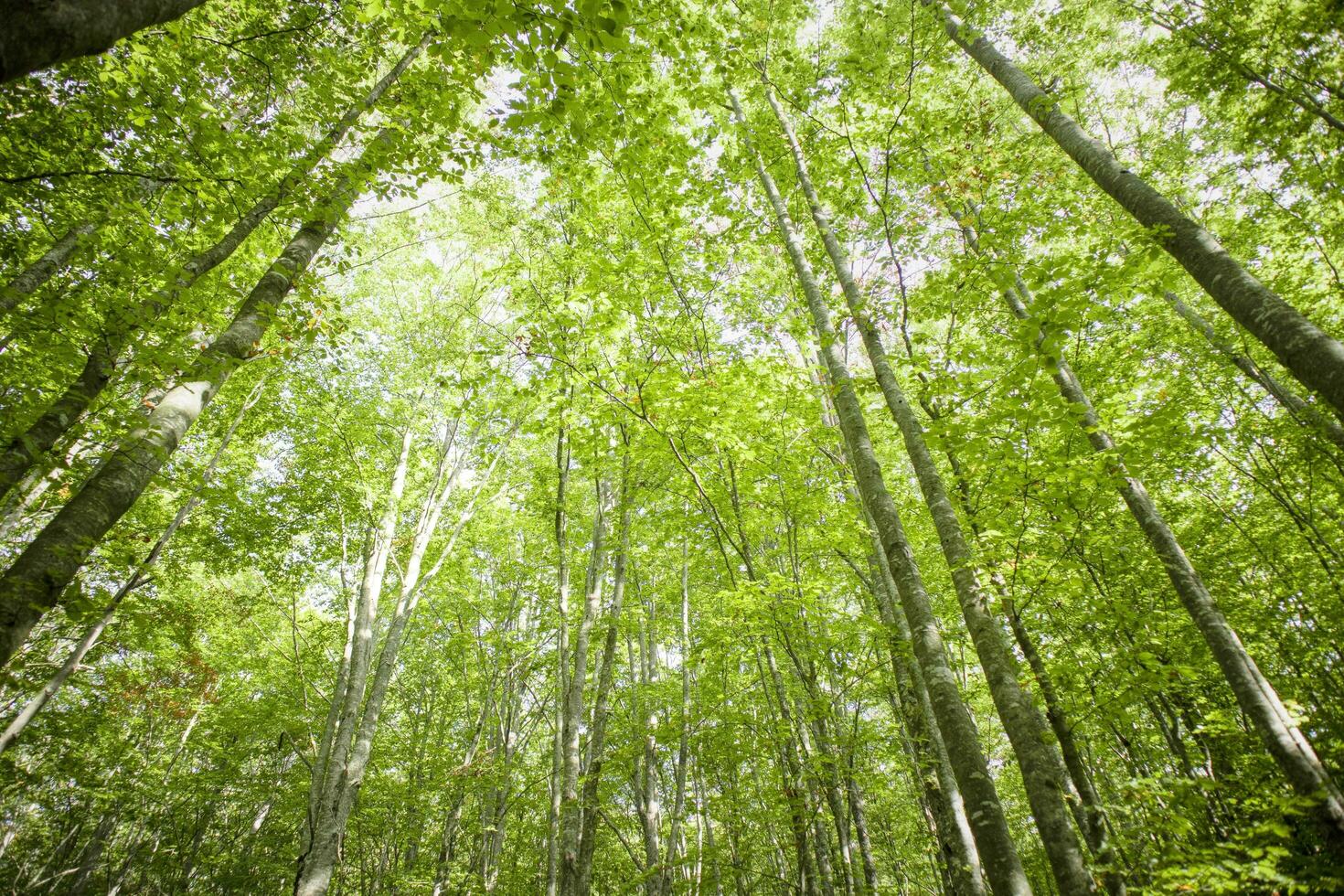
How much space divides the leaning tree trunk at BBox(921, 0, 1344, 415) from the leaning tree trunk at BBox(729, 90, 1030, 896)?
2827 millimetres

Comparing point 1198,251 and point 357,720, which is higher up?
point 1198,251

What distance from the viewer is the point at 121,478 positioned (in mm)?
3119

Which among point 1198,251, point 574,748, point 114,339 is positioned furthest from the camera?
point 574,748

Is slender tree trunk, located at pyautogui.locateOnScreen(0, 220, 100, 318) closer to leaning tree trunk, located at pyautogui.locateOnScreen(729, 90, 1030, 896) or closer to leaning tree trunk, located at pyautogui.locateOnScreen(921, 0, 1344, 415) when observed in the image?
leaning tree trunk, located at pyautogui.locateOnScreen(729, 90, 1030, 896)

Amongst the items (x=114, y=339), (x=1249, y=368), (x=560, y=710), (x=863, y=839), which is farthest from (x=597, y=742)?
(x=1249, y=368)

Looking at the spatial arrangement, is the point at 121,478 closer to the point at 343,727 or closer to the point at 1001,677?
the point at 1001,677

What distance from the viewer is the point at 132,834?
1789 centimetres

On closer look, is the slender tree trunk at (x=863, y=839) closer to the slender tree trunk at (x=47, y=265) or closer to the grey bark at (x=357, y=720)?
the grey bark at (x=357, y=720)

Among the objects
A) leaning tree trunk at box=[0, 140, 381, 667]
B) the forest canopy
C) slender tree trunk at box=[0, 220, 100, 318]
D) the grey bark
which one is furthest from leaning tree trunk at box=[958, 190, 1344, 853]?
slender tree trunk at box=[0, 220, 100, 318]

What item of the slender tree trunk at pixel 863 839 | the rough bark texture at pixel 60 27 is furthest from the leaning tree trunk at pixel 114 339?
the slender tree trunk at pixel 863 839

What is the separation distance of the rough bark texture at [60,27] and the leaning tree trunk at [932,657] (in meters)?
4.61

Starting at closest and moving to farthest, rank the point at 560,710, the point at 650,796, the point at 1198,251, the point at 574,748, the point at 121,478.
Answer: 1. the point at 121,478
2. the point at 1198,251
3. the point at 574,748
4. the point at 560,710
5. the point at 650,796

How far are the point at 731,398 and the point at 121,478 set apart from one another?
496 cm

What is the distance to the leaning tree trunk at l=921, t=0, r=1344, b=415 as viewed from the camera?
360cm
